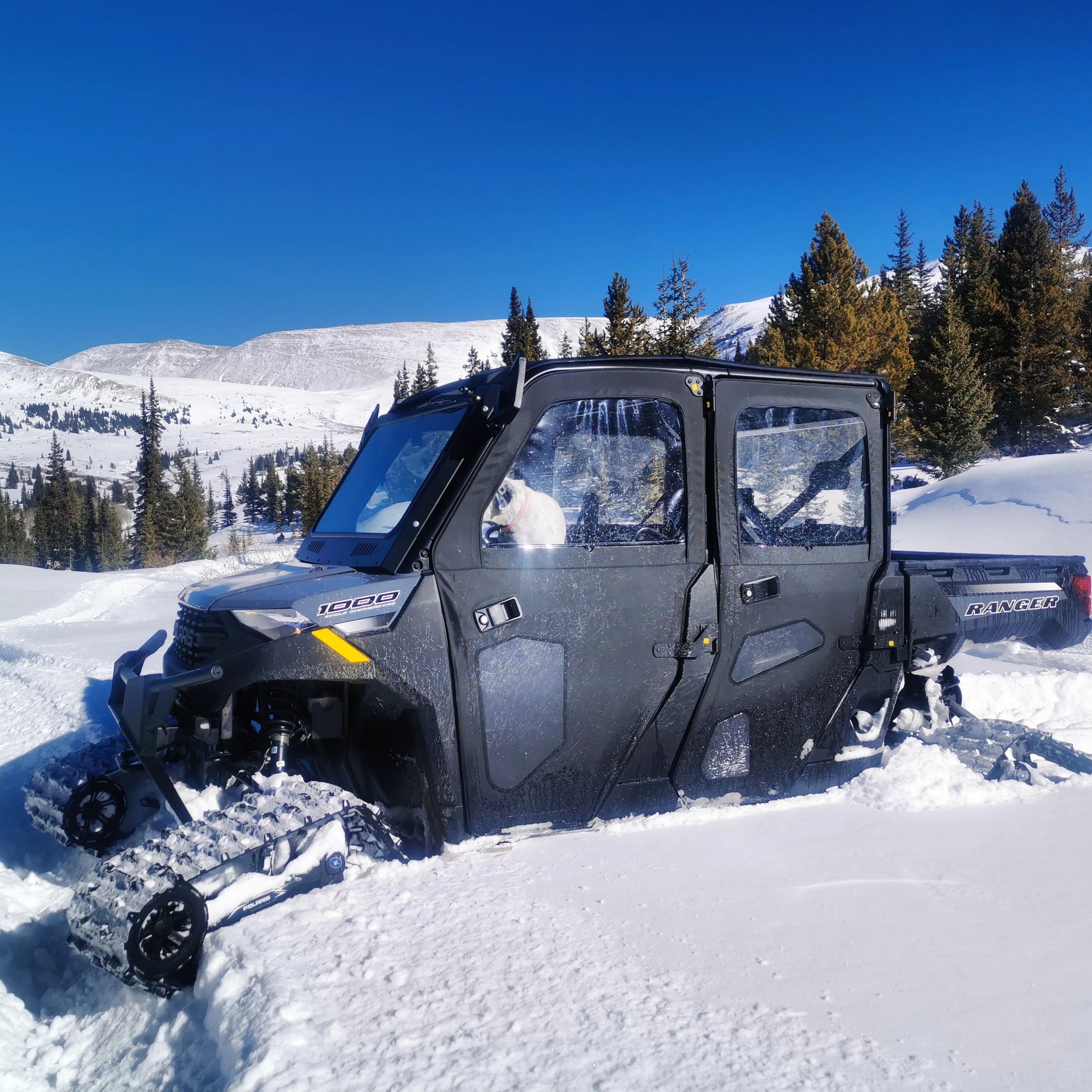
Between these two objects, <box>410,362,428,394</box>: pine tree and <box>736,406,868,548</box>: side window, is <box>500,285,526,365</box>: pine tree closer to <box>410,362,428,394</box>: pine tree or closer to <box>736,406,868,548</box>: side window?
<box>410,362,428,394</box>: pine tree

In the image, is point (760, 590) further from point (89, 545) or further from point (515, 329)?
point (89, 545)

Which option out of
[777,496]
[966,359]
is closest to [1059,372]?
[966,359]

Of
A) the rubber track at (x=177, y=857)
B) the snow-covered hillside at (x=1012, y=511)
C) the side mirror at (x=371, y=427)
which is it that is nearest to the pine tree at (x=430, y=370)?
the snow-covered hillside at (x=1012, y=511)

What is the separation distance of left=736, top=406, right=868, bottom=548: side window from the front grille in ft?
6.94

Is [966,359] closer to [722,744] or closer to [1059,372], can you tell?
[1059,372]

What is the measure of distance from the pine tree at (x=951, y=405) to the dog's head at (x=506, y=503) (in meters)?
31.7

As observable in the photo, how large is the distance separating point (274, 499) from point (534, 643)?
356 feet

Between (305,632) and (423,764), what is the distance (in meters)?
0.66

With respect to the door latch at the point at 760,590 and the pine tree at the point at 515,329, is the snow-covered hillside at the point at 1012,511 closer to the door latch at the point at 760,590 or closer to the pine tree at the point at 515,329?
the door latch at the point at 760,590

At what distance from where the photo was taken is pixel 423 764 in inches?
125

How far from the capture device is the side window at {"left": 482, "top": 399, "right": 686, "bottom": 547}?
3348 mm

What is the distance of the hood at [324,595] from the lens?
3.07m

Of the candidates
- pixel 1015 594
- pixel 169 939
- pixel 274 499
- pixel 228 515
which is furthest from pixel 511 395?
pixel 228 515

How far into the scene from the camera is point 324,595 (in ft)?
10.1
